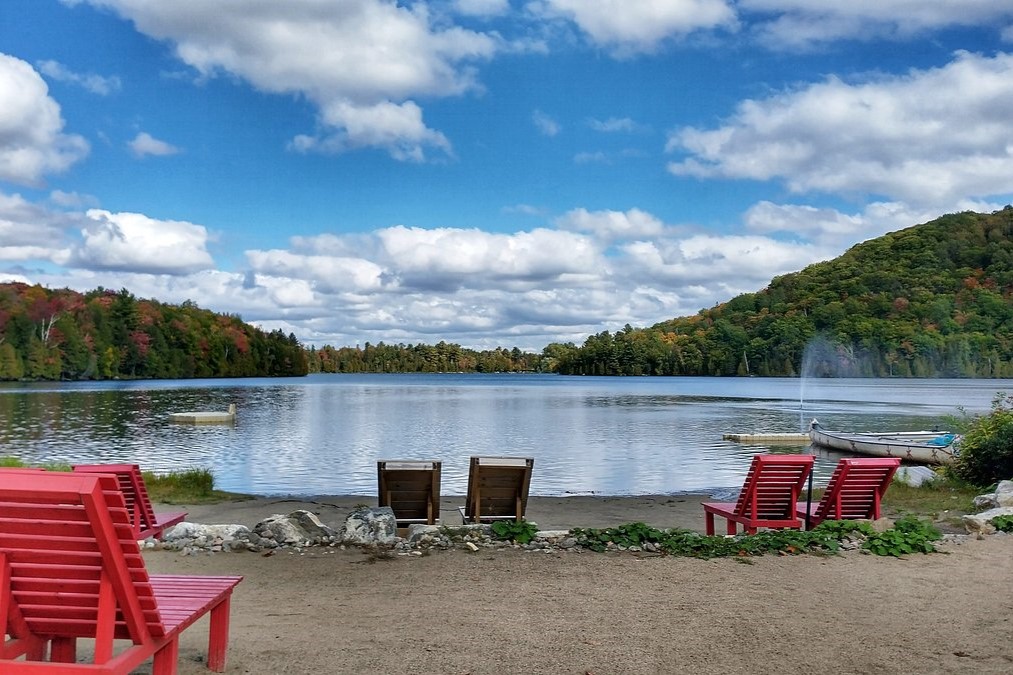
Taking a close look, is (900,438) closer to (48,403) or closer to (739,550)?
(739,550)

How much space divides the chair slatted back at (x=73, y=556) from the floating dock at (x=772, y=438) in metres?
34.3

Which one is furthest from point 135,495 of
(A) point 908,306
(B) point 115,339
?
(B) point 115,339

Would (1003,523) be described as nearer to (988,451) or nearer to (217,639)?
(988,451)

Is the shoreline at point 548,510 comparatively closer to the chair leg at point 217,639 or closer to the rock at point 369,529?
the rock at point 369,529

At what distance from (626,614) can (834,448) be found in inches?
1137

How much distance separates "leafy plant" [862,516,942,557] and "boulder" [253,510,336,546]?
19.2ft

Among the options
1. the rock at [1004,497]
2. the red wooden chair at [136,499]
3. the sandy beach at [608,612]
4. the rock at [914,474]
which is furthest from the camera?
the rock at [914,474]

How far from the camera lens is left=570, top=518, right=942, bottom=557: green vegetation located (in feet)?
27.9

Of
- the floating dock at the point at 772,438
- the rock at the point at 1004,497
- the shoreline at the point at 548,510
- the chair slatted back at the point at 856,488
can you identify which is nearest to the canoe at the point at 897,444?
the floating dock at the point at 772,438

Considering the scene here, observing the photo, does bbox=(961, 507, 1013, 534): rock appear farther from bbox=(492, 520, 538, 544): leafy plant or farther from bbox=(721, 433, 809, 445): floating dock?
bbox=(721, 433, 809, 445): floating dock

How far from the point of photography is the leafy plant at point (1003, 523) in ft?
32.7

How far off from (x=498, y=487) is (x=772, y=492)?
11.9 ft

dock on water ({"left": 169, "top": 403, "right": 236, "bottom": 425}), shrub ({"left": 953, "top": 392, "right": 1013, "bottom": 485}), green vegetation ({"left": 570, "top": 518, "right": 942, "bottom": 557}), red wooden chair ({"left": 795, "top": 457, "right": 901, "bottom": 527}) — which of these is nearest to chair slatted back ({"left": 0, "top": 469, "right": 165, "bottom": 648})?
green vegetation ({"left": 570, "top": 518, "right": 942, "bottom": 557})

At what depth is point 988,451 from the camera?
16078 mm
